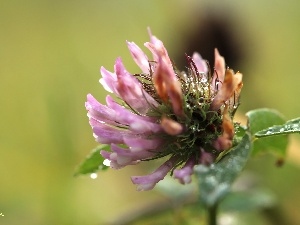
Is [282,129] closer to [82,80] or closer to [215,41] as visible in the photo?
[215,41]

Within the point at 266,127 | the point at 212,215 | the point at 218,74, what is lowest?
the point at 212,215

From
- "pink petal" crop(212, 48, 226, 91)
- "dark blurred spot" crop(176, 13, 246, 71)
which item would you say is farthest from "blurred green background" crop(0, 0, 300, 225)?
"pink petal" crop(212, 48, 226, 91)

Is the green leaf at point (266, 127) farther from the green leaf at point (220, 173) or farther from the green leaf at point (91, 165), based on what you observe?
the green leaf at point (91, 165)

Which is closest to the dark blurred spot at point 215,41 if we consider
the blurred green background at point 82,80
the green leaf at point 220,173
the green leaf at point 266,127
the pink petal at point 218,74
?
the blurred green background at point 82,80

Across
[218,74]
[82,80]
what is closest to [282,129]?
[218,74]

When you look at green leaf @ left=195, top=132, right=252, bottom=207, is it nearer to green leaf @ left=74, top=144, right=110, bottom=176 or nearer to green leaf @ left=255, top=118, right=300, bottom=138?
green leaf @ left=255, top=118, right=300, bottom=138

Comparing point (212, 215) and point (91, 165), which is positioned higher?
point (91, 165)

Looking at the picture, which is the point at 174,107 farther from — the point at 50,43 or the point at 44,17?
the point at 44,17

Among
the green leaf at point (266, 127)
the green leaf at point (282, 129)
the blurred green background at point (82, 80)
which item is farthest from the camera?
the blurred green background at point (82, 80)
